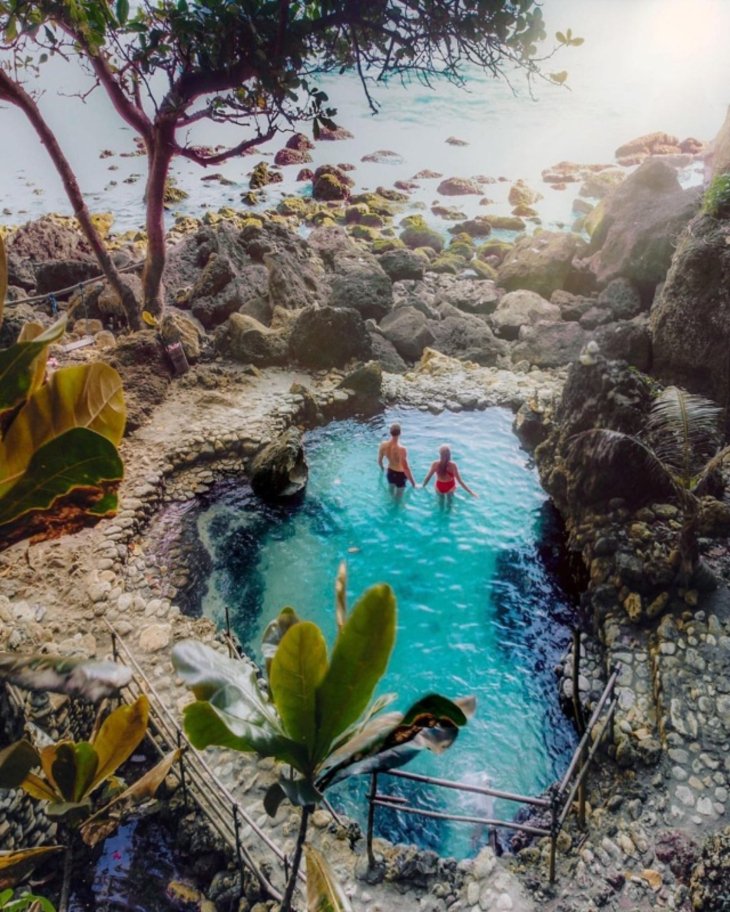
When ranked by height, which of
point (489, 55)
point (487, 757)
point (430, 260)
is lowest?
point (487, 757)

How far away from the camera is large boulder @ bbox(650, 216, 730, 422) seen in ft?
26.9

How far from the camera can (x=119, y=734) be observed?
2.96 meters

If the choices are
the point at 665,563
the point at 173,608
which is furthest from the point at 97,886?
the point at 665,563

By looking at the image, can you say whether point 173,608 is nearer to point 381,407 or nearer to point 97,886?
point 97,886

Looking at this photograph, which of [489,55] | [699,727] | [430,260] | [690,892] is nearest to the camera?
[690,892]

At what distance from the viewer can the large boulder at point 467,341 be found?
40.4ft

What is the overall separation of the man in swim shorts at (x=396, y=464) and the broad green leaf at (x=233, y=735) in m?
5.74

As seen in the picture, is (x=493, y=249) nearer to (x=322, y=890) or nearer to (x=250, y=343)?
(x=250, y=343)

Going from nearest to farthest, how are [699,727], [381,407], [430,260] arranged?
[699,727] → [381,407] → [430,260]

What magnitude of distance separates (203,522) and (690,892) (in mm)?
6204

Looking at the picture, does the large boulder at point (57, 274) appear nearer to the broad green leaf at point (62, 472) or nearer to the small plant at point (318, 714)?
the broad green leaf at point (62, 472)

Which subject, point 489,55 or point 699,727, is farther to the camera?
point 489,55

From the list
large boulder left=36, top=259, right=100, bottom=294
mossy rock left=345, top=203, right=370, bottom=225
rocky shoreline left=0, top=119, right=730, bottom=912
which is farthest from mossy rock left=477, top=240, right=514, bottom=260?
large boulder left=36, top=259, right=100, bottom=294

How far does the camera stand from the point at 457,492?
8.27 metres
